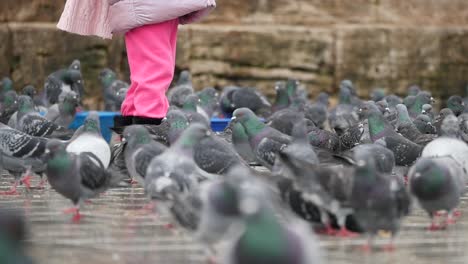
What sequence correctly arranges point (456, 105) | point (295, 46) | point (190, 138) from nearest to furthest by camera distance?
Answer: point (190, 138) → point (456, 105) → point (295, 46)

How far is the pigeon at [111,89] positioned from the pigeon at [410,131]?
15.3 ft

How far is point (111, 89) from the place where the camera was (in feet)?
57.1

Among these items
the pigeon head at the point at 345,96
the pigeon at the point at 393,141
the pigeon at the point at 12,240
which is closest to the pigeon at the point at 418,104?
the pigeon head at the point at 345,96

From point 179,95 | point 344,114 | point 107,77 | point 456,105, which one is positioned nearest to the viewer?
point 456,105

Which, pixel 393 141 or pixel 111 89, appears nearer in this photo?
pixel 393 141

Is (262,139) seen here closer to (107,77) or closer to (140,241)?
(140,241)

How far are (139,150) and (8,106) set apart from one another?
5299 millimetres

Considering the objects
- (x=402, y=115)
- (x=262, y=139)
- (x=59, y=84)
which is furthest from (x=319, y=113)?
(x=262, y=139)

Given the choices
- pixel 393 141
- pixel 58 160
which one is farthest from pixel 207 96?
pixel 58 160

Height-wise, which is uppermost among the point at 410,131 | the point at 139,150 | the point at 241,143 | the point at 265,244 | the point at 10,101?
the point at 265,244

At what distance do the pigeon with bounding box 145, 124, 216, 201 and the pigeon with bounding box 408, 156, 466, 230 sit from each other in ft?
4.37

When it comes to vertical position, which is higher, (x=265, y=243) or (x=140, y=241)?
(x=265, y=243)

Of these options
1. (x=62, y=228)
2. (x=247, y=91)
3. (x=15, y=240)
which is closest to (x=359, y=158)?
(x=62, y=228)

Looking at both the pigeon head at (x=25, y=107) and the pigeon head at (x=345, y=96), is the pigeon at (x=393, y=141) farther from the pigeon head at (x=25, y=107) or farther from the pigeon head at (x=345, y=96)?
the pigeon head at (x=345, y=96)
